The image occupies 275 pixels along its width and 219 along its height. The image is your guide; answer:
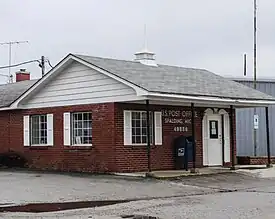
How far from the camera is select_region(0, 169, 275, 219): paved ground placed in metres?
12.4

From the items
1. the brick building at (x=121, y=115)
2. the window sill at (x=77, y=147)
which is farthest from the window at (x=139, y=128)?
the window sill at (x=77, y=147)

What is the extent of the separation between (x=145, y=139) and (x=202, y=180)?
358cm

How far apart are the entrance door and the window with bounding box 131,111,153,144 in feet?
11.1

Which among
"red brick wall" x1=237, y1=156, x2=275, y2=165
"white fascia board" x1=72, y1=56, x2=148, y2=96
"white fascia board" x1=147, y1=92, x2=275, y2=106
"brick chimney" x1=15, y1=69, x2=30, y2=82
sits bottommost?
"red brick wall" x1=237, y1=156, x2=275, y2=165

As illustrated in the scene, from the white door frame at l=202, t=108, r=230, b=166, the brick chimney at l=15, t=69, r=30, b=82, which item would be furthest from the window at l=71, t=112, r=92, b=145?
the brick chimney at l=15, t=69, r=30, b=82

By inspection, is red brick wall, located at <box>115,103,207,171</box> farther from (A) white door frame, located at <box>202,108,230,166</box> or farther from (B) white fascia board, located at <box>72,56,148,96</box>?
(B) white fascia board, located at <box>72,56,148,96</box>

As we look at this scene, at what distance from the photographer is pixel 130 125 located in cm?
2162

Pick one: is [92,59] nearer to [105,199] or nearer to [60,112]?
[60,112]

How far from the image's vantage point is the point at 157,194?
1597 cm

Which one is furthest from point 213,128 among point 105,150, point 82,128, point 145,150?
point 82,128

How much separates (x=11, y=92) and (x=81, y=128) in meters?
7.89

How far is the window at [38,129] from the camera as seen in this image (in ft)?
81.3

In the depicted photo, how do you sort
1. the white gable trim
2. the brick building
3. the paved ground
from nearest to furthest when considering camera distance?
the paved ground < the white gable trim < the brick building

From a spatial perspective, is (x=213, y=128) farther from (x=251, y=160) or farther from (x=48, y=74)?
(x=48, y=74)
